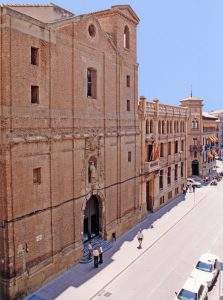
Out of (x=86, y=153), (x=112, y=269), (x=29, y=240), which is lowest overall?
(x=112, y=269)

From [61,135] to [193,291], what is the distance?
12.7m

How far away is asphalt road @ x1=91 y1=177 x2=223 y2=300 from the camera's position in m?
24.6

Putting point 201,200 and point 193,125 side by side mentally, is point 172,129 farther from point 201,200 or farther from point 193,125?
point 193,125

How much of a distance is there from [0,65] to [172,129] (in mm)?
33659

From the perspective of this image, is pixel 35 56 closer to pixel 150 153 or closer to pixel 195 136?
pixel 150 153

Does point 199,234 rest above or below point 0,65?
below

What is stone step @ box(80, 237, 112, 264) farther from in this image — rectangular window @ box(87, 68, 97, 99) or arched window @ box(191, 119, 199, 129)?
arched window @ box(191, 119, 199, 129)

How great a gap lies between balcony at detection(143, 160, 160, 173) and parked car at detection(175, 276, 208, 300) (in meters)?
18.8

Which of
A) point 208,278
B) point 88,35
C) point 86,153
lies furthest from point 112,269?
point 88,35

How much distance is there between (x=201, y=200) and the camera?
2029 inches

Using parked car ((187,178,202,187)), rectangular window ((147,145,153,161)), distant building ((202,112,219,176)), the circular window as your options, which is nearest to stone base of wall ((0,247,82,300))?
the circular window

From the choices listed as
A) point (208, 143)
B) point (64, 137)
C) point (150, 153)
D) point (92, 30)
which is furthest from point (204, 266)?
point (208, 143)

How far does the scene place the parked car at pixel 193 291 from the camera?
22484 millimetres

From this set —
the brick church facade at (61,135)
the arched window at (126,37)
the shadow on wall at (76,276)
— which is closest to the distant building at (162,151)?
the brick church facade at (61,135)
